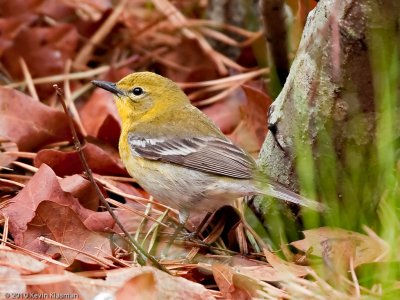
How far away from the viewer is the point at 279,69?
17.9 ft

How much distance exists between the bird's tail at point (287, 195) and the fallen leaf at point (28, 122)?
170 cm

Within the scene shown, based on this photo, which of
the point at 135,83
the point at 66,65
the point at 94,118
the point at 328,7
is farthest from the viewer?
the point at 66,65

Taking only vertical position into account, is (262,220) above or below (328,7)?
below

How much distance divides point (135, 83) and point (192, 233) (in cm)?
127

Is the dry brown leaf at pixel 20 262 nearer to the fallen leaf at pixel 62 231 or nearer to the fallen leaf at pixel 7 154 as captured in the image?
the fallen leaf at pixel 62 231

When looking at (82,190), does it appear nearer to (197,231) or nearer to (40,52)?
(197,231)

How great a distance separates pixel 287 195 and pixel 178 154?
94 cm

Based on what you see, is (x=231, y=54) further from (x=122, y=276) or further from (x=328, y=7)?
(x=122, y=276)

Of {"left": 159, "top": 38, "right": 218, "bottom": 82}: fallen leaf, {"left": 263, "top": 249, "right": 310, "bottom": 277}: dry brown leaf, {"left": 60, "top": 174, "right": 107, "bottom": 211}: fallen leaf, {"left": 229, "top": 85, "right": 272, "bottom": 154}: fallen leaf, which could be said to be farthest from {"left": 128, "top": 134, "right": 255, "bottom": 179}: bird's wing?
{"left": 159, "top": 38, "right": 218, "bottom": 82}: fallen leaf

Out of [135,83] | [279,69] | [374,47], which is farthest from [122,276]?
[279,69]

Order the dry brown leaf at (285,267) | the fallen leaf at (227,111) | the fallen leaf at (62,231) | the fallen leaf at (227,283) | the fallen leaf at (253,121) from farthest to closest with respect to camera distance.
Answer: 1. the fallen leaf at (227,111)
2. the fallen leaf at (253,121)
3. the fallen leaf at (62,231)
4. the dry brown leaf at (285,267)
5. the fallen leaf at (227,283)

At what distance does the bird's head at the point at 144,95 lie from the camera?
515cm

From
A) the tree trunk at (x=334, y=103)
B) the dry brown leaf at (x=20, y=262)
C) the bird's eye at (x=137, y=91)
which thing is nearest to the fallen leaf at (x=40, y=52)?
the bird's eye at (x=137, y=91)

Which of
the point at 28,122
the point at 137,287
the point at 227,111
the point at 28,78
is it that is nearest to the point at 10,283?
the point at 137,287
